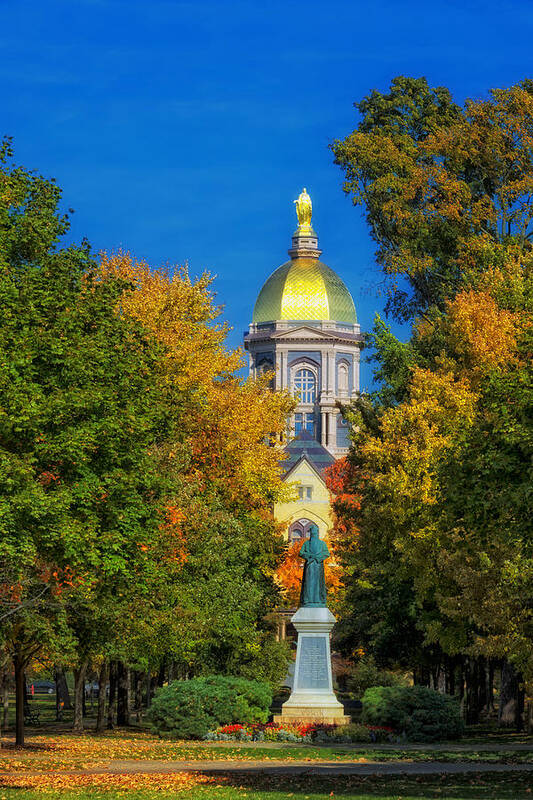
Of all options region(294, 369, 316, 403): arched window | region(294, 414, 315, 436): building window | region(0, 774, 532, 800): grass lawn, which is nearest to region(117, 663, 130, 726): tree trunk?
region(0, 774, 532, 800): grass lawn

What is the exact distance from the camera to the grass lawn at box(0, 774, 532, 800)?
20547 millimetres

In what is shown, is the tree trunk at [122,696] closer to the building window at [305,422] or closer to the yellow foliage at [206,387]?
the yellow foliage at [206,387]

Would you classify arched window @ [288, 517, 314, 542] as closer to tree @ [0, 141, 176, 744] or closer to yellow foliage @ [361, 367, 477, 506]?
yellow foliage @ [361, 367, 477, 506]

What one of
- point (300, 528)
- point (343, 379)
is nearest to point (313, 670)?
point (300, 528)

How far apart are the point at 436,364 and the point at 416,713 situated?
13.6 meters

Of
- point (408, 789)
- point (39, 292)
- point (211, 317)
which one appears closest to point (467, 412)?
point (211, 317)

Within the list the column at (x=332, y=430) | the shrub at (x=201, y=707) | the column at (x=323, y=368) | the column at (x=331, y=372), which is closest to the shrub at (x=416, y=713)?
the shrub at (x=201, y=707)

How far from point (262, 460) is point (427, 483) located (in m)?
9.49

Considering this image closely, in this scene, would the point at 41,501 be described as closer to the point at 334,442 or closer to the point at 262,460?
the point at 262,460

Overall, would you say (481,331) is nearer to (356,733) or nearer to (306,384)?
(356,733)

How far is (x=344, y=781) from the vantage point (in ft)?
78.2

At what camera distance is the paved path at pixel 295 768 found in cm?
2574

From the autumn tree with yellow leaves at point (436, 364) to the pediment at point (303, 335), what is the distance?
131 metres

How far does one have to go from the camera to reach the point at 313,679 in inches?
1640
